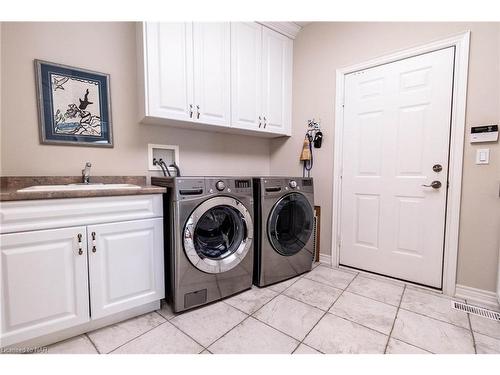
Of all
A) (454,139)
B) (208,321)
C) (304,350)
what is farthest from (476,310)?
(208,321)

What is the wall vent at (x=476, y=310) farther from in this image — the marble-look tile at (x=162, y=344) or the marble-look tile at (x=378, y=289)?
the marble-look tile at (x=162, y=344)

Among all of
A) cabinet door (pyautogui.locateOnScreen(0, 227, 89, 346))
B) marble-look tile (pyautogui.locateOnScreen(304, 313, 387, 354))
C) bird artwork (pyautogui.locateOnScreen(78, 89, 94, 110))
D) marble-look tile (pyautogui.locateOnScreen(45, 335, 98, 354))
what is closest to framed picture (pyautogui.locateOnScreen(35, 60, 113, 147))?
bird artwork (pyautogui.locateOnScreen(78, 89, 94, 110))

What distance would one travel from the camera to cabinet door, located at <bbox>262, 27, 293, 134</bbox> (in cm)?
226

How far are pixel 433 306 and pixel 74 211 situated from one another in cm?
237

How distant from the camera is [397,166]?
1938 millimetres

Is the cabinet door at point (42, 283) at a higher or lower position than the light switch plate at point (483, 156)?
lower

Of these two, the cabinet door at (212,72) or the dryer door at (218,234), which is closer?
the dryer door at (218,234)

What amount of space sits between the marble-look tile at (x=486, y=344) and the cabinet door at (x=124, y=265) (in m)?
1.84

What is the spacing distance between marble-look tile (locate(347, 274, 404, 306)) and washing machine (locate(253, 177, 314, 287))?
44 centimetres

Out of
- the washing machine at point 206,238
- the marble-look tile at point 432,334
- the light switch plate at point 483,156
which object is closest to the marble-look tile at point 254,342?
the washing machine at point 206,238

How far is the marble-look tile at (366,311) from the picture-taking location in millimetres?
1407

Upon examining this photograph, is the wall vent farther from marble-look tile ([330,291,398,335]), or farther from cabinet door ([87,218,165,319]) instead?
cabinet door ([87,218,165,319])

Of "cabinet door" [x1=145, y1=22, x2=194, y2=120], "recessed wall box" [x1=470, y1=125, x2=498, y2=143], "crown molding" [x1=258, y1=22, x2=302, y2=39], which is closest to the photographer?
"recessed wall box" [x1=470, y1=125, x2=498, y2=143]

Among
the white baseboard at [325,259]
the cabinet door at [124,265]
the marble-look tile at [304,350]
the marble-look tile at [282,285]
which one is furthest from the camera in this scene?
the white baseboard at [325,259]
